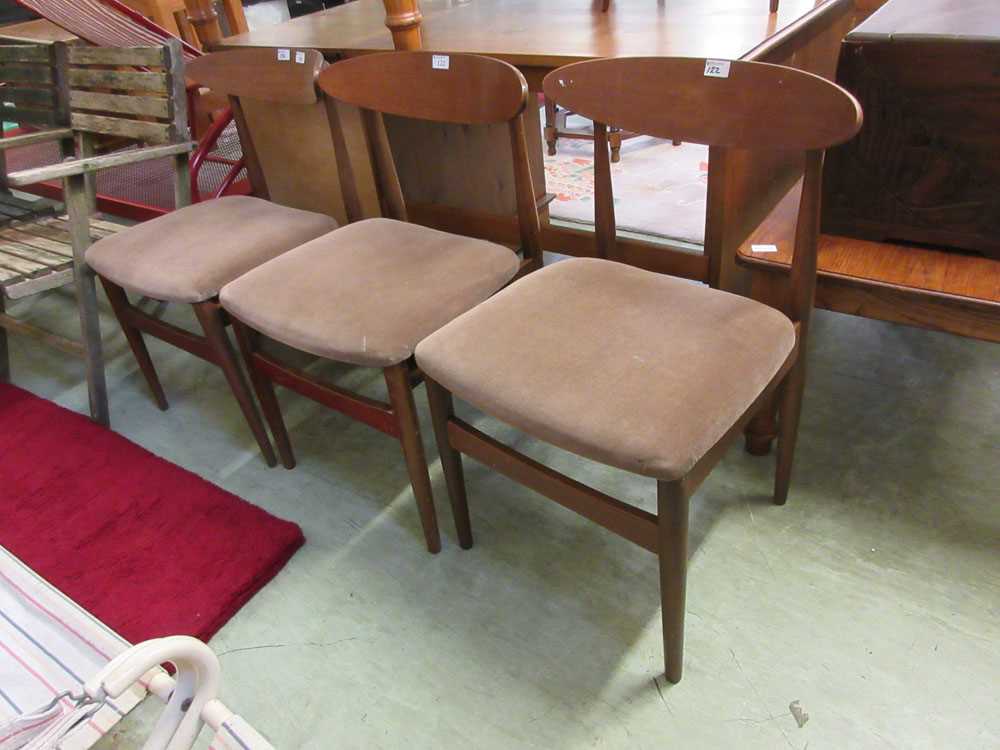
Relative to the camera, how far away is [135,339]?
1.74 m

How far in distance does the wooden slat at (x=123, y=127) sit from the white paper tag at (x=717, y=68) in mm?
1333

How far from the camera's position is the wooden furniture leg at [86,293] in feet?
5.20

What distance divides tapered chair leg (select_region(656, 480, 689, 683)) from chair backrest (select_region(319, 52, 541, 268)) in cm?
61

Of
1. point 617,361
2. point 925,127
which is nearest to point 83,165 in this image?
point 617,361

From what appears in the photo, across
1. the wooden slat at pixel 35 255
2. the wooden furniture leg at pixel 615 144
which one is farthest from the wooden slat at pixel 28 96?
the wooden furniture leg at pixel 615 144

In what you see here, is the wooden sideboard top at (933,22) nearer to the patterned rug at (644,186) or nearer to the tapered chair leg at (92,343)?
the patterned rug at (644,186)

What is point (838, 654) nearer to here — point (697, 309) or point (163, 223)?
point (697, 309)

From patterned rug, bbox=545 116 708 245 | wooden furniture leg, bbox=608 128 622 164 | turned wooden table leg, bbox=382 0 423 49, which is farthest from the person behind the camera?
wooden furniture leg, bbox=608 128 622 164

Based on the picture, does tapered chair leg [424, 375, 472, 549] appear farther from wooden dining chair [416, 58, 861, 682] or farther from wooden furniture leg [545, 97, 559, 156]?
wooden furniture leg [545, 97, 559, 156]

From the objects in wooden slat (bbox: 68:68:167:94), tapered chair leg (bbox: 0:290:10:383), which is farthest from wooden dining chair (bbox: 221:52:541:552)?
tapered chair leg (bbox: 0:290:10:383)

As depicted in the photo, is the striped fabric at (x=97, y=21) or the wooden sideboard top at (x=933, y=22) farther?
the striped fabric at (x=97, y=21)

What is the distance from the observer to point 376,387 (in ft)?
5.88

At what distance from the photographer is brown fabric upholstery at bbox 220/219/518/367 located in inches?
44.4

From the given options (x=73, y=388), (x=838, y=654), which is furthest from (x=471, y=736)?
(x=73, y=388)
